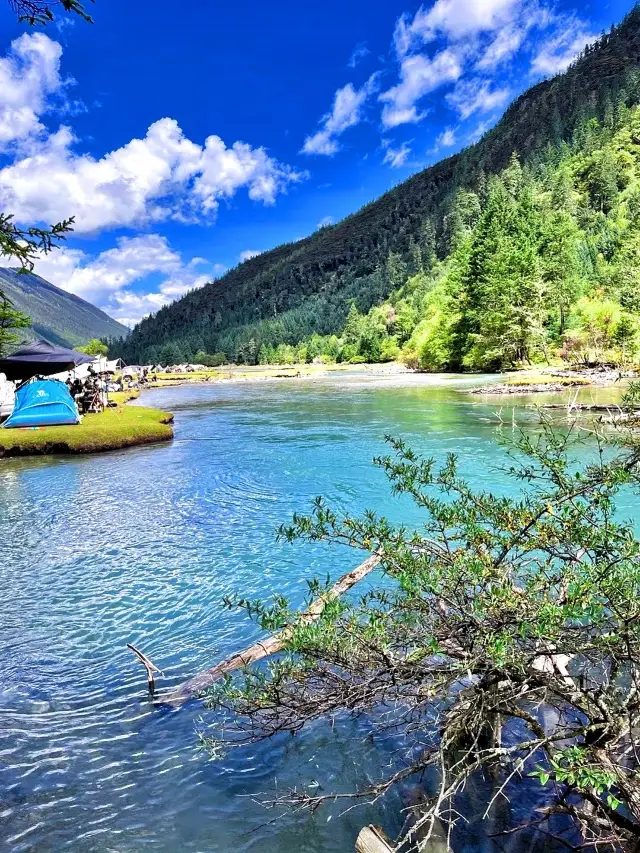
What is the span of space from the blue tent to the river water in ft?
20.5

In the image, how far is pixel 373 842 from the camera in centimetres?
318

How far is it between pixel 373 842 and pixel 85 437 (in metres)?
23.2

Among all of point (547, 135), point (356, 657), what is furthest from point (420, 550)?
point (547, 135)

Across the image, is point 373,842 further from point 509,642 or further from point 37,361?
point 37,361

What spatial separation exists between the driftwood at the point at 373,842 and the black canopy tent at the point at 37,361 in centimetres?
3023

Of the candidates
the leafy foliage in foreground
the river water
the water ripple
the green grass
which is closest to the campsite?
the river water

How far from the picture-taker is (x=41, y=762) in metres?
5.09

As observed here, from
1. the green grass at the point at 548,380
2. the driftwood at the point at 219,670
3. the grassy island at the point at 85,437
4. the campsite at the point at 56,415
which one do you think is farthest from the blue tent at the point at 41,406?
the green grass at the point at 548,380

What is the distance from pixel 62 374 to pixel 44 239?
34004 mm

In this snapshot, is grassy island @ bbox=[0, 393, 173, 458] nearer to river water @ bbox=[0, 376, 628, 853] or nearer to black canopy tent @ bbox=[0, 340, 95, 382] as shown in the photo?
river water @ bbox=[0, 376, 628, 853]

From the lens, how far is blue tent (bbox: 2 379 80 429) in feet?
85.4

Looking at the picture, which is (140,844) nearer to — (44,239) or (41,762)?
(41,762)

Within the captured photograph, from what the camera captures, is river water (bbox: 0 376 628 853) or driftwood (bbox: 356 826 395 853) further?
river water (bbox: 0 376 628 853)

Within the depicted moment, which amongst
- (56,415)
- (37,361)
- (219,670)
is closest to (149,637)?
(219,670)
